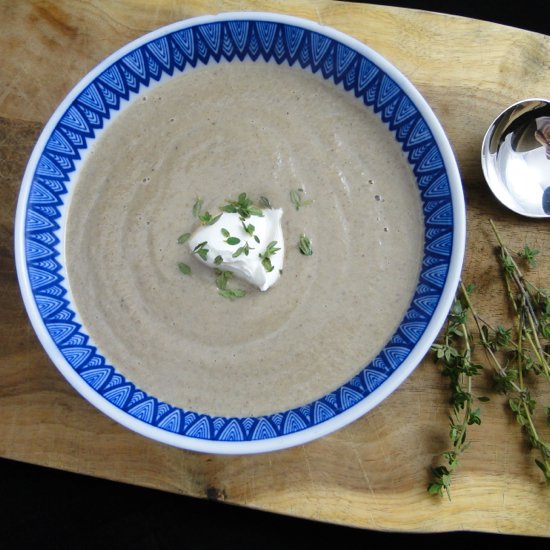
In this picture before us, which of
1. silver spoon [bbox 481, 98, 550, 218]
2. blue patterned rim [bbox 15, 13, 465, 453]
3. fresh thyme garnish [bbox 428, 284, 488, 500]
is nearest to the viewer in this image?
blue patterned rim [bbox 15, 13, 465, 453]

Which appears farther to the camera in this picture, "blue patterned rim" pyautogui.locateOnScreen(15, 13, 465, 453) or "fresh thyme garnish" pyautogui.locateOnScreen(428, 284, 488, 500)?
"fresh thyme garnish" pyautogui.locateOnScreen(428, 284, 488, 500)

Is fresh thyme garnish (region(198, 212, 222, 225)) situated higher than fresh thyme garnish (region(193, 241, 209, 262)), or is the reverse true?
fresh thyme garnish (region(198, 212, 222, 225))

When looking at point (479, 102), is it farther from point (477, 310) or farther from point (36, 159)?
point (36, 159)

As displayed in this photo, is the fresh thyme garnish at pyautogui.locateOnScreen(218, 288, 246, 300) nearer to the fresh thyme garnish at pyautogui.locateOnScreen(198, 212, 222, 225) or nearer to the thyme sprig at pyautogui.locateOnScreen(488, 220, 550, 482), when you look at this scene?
the fresh thyme garnish at pyautogui.locateOnScreen(198, 212, 222, 225)

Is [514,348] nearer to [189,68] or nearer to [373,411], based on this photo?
[373,411]

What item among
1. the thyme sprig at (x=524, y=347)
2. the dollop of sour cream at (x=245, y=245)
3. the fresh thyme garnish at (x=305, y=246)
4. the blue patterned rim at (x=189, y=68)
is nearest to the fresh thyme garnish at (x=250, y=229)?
the dollop of sour cream at (x=245, y=245)

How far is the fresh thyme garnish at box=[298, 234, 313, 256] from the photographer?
143 cm

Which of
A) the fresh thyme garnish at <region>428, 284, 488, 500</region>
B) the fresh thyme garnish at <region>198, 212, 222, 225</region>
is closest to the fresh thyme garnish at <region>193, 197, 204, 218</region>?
the fresh thyme garnish at <region>198, 212, 222, 225</region>

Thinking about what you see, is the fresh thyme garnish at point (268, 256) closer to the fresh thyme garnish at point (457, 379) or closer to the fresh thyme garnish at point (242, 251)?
the fresh thyme garnish at point (242, 251)

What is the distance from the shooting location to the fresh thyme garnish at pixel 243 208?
141cm

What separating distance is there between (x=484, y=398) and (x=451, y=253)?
1.29 ft

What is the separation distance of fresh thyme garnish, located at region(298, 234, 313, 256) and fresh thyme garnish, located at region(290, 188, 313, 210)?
0.08 meters

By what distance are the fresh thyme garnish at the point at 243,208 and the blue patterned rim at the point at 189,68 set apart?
38 cm

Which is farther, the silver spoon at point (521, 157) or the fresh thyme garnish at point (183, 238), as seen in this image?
the silver spoon at point (521, 157)
